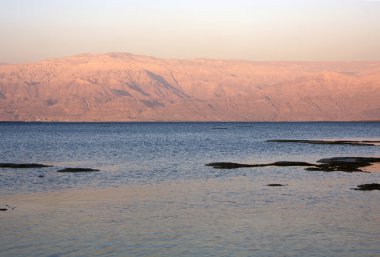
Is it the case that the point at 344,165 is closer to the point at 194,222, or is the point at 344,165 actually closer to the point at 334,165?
the point at 334,165

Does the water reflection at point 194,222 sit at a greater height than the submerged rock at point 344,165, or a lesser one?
lesser

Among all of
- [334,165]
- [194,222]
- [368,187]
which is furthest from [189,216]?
[334,165]

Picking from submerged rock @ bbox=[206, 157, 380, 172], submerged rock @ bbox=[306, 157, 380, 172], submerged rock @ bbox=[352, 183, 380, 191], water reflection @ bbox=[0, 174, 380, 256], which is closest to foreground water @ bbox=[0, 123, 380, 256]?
water reflection @ bbox=[0, 174, 380, 256]

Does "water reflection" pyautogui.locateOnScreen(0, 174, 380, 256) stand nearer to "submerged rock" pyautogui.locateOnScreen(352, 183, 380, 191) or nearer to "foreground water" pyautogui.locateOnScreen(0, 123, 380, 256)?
"foreground water" pyautogui.locateOnScreen(0, 123, 380, 256)

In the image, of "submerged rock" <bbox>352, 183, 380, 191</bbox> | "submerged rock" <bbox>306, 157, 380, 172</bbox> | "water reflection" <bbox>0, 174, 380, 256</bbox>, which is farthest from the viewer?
"submerged rock" <bbox>306, 157, 380, 172</bbox>

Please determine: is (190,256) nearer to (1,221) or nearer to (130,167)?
(1,221)

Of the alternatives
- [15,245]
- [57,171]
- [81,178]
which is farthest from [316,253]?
[57,171]

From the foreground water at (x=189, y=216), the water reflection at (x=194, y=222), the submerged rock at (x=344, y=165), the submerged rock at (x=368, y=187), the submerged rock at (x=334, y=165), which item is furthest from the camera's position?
the submerged rock at (x=334, y=165)

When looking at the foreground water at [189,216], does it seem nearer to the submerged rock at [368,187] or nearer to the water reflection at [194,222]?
the water reflection at [194,222]

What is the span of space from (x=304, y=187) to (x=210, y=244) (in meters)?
21.9

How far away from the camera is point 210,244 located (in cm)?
2669

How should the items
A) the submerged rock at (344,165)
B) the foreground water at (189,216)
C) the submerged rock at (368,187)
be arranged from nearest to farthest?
the foreground water at (189,216) → the submerged rock at (368,187) → the submerged rock at (344,165)

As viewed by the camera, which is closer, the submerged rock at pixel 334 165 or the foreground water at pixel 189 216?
the foreground water at pixel 189 216

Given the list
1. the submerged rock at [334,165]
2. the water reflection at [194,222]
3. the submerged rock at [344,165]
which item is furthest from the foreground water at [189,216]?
the submerged rock at [334,165]
